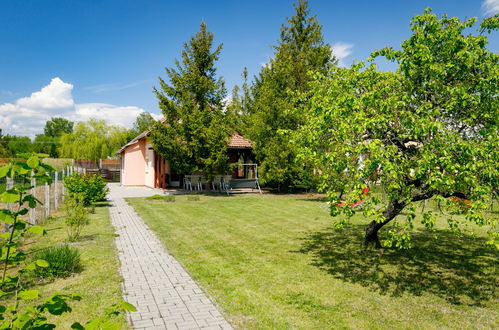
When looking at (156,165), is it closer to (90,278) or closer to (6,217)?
(90,278)

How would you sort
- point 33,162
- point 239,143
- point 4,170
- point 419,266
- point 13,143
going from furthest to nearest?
point 13,143, point 239,143, point 419,266, point 33,162, point 4,170

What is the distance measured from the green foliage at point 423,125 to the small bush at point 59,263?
16.3 ft

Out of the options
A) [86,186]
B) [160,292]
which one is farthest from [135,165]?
[160,292]

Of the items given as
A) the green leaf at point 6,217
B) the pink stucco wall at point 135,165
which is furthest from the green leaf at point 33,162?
the pink stucco wall at point 135,165

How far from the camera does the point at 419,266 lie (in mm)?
7199

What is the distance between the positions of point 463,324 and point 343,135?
320 cm

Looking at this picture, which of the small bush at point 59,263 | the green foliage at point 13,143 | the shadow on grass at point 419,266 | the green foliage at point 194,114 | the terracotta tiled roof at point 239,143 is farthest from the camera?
the green foliage at point 13,143

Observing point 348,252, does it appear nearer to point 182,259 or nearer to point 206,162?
point 182,259

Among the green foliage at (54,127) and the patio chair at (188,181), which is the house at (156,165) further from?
the green foliage at (54,127)

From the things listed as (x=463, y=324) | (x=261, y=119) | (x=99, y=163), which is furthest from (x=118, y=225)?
(x=99, y=163)

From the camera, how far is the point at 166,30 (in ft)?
44.5

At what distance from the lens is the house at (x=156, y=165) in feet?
79.6

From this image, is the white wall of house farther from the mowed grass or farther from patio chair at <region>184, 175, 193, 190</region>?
the mowed grass

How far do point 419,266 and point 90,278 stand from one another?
6634 mm
